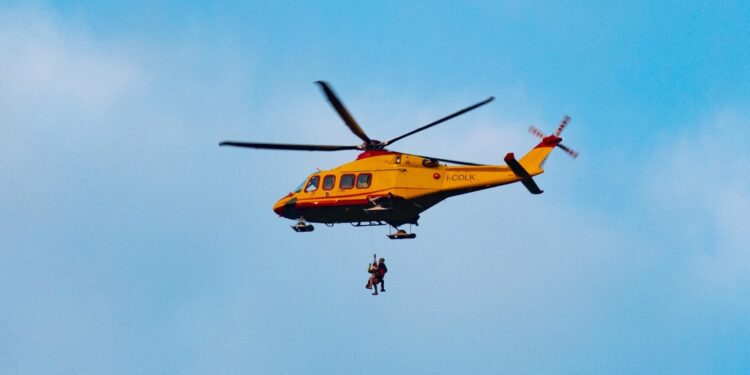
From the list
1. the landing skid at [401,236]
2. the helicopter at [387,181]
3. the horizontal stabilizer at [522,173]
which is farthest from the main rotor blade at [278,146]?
the horizontal stabilizer at [522,173]

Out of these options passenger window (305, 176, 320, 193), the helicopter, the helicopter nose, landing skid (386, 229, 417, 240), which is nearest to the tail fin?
the helicopter

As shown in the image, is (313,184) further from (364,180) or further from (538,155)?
→ (538,155)

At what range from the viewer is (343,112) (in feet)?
167

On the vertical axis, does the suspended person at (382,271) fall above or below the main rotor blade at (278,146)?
below

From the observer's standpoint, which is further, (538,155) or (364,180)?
(364,180)

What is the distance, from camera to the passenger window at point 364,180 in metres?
53.6

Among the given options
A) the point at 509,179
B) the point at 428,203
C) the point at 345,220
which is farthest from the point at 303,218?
the point at 509,179

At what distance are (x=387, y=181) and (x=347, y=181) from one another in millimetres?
2002

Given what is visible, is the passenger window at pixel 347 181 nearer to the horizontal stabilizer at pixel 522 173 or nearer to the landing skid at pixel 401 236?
the landing skid at pixel 401 236

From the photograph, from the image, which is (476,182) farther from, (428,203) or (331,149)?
(331,149)

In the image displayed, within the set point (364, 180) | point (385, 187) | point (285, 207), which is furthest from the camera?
point (285, 207)

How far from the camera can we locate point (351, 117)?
51812mm

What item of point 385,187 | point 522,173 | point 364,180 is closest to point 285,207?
point 364,180

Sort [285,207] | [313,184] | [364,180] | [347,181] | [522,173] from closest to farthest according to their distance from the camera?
[522,173] < [364,180] < [347,181] < [313,184] < [285,207]
